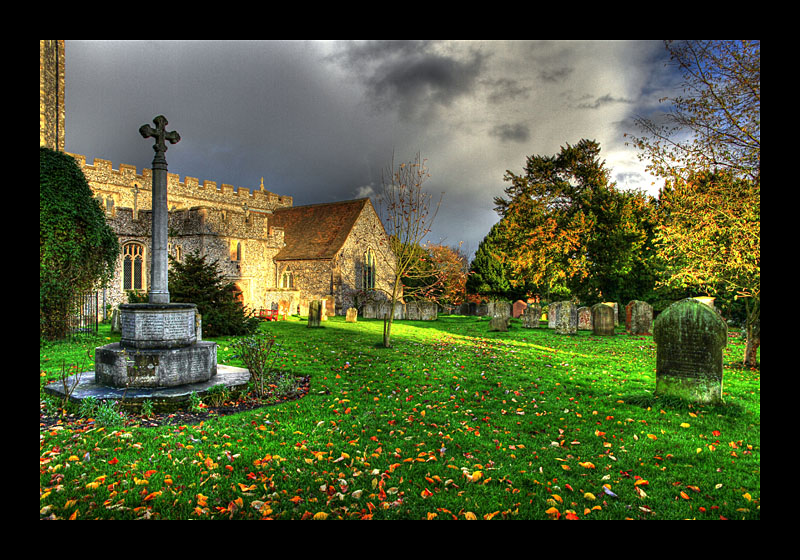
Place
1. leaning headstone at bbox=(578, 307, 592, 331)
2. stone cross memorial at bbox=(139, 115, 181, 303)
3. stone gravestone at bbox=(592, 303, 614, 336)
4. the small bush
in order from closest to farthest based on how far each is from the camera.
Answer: the small bush < stone cross memorial at bbox=(139, 115, 181, 303) < stone gravestone at bbox=(592, 303, 614, 336) < leaning headstone at bbox=(578, 307, 592, 331)

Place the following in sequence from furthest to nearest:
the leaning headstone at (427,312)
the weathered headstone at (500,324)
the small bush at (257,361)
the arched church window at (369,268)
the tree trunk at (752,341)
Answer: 1. the arched church window at (369,268)
2. the leaning headstone at (427,312)
3. the weathered headstone at (500,324)
4. the tree trunk at (752,341)
5. the small bush at (257,361)

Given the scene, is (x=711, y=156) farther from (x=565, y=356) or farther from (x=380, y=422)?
(x=380, y=422)

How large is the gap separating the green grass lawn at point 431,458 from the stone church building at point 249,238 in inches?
583

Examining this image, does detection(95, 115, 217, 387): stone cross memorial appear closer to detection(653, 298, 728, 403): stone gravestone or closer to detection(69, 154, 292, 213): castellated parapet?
detection(653, 298, 728, 403): stone gravestone

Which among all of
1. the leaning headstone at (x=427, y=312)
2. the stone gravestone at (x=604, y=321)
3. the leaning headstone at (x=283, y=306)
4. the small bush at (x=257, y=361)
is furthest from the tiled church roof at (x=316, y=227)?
the small bush at (x=257, y=361)

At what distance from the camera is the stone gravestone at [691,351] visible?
234 inches

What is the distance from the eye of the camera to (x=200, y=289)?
47.2 ft

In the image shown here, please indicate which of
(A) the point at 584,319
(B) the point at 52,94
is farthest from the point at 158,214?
(A) the point at 584,319

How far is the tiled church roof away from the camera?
92.6ft

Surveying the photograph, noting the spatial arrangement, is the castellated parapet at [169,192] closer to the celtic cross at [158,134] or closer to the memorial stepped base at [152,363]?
the celtic cross at [158,134]

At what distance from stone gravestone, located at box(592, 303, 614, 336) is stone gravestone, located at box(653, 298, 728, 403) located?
9.77 metres

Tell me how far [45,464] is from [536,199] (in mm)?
23402

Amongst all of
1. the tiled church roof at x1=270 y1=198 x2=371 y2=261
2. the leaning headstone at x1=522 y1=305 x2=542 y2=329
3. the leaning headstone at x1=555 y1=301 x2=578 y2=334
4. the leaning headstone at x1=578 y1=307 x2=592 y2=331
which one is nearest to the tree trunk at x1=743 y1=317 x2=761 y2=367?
the leaning headstone at x1=555 y1=301 x2=578 y2=334
